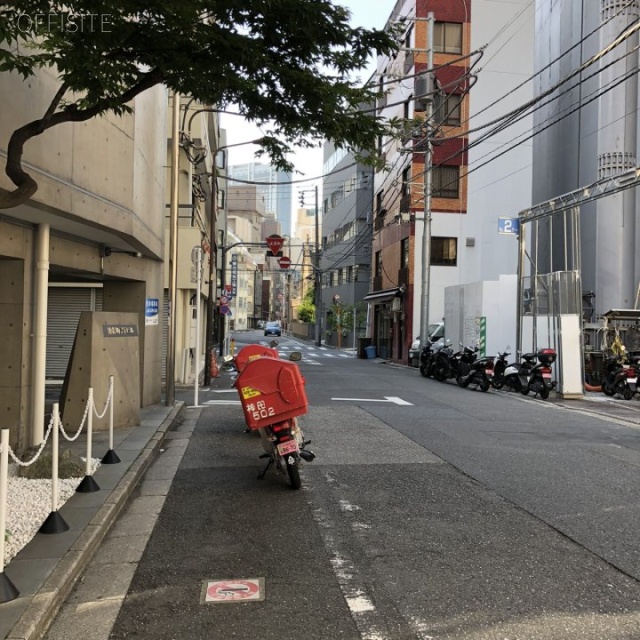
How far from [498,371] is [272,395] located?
1360 centimetres

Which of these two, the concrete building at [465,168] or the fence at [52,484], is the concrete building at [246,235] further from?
the fence at [52,484]

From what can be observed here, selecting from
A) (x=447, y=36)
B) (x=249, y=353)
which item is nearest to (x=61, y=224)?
(x=249, y=353)

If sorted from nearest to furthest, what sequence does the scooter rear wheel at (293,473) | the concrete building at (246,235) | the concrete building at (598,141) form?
the scooter rear wheel at (293,473) < the concrete building at (598,141) < the concrete building at (246,235)

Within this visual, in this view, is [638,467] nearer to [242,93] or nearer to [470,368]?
[242,93]

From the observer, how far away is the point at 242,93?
549cm

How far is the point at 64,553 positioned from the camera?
452 centimetres

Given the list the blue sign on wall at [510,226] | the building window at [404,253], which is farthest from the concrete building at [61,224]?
the building window at [404,253]

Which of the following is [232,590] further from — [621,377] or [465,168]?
[465,168]

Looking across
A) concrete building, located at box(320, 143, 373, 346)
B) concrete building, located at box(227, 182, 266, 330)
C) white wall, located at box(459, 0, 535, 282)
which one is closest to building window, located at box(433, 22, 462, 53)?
white wall, located at box(459, 0, 535, 282)

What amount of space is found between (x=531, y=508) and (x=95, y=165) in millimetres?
6887

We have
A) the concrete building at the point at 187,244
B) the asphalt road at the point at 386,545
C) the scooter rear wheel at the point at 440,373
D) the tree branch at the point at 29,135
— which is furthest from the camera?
the scooter rear wheel at the point at 440,373

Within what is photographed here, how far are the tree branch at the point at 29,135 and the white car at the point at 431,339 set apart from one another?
23833 mm

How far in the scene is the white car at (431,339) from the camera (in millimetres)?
28413

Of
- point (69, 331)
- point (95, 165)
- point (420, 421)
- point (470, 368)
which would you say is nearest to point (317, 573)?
point (95, 165)
